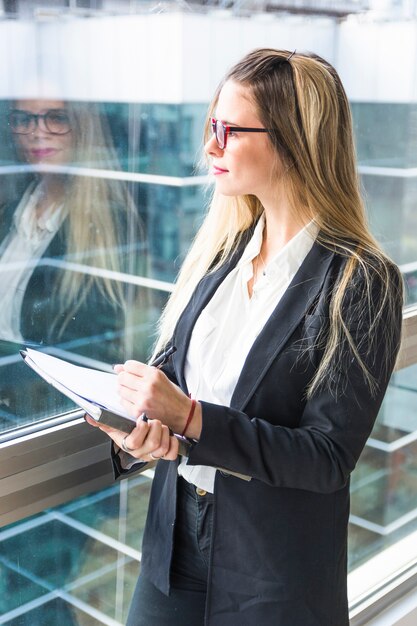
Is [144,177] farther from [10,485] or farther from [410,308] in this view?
[410,308]

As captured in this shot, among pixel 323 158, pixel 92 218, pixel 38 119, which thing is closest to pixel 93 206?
pixel 92 218

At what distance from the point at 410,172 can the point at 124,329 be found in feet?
4.89

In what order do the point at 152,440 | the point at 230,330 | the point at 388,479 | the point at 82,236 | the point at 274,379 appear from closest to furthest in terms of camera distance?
the point at 152,440 → the point at 274,379 → the point at 230,330 → the point at 82,236 → the point at 388,479

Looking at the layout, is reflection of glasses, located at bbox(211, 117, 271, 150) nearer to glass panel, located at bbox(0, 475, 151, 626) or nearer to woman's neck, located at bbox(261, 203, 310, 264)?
woman's neck, located at bbox(261, 203, 310, 264)

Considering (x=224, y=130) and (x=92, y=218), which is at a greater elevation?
(x=224, y=130)

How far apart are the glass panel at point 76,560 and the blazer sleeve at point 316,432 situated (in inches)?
24.3

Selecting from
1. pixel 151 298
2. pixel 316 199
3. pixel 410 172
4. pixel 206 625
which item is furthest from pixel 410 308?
pixel 206 625

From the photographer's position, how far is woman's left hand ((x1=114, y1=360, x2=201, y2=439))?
126 cm

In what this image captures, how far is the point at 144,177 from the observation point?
1.98m

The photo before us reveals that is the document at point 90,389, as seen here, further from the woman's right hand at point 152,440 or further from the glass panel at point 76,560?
the glass panel at point 76,560

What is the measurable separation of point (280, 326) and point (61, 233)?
54 cm

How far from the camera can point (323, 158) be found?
1456mm

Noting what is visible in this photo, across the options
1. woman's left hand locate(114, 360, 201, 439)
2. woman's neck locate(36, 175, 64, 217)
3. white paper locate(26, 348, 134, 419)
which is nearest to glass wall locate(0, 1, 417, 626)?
woman's neck locate(36, 175, 64, 217)

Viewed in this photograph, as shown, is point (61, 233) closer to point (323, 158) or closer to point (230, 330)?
point (230, 330)
